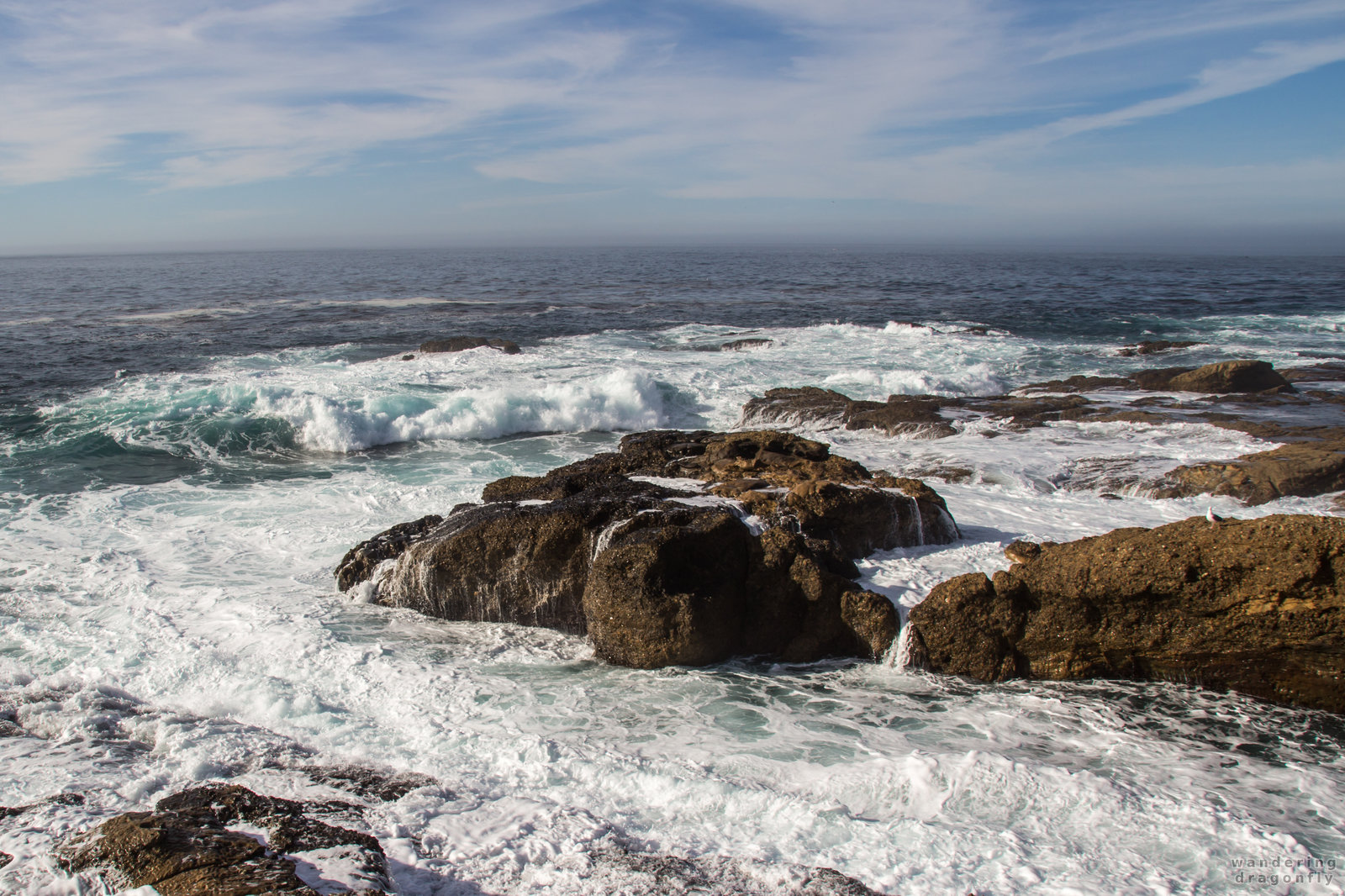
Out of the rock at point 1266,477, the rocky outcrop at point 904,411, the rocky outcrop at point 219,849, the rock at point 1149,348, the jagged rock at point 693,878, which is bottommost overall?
the jagged rock at point 693,878

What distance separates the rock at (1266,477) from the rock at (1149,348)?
13.6 meters

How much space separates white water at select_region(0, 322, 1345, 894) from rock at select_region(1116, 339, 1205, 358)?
15.2 m

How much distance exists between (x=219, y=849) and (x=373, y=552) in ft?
15.4

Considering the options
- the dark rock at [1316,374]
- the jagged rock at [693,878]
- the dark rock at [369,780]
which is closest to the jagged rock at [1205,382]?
the dark rock at [1316,374]

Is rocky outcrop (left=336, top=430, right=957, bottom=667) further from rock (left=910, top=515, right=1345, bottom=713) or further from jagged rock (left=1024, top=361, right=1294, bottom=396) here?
jagged rock (left=1024, top=361, right=1294, bottom=396)

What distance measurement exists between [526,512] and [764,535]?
2.44m

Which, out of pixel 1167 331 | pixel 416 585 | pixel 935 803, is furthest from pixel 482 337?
pixel 1167 331

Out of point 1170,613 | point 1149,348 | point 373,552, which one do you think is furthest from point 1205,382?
point 373,552

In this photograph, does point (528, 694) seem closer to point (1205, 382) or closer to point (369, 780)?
point (369, 780)

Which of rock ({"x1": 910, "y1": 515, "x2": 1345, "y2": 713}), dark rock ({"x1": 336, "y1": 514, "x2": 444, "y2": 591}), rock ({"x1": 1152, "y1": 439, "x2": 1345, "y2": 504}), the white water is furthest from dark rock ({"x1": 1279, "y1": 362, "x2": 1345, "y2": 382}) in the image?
dark rock ({"x1": 336, "y1": 514, "x2": 444, "y2": 591})

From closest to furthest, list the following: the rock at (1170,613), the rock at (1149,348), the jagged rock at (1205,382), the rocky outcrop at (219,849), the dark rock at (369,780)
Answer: the rocky outcrop at (219,849)
the dark rock at (369,780)
the rock at (1170,613)
the jagged rock at (1205,382)
the rock at (1149,348)

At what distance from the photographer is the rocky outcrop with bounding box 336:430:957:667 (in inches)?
272

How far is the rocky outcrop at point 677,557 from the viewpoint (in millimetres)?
6898

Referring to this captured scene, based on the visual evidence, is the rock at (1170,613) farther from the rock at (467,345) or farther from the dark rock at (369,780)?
the rock at (467,345)
